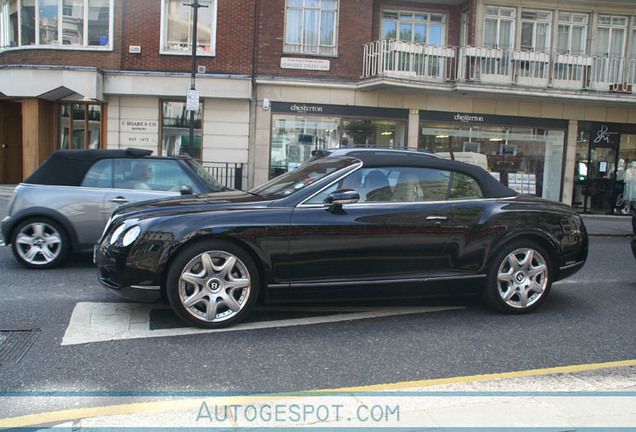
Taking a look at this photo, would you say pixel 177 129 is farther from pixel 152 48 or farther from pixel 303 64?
pixel 303 64

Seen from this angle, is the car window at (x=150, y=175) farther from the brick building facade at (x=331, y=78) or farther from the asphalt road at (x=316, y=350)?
the brick building facade at (x=331, y=78)

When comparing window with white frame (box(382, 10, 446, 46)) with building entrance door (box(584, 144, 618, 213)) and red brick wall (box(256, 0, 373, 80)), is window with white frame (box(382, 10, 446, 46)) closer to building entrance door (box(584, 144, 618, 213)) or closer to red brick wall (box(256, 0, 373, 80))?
red brick wall (box(256, 0, 373, 80))

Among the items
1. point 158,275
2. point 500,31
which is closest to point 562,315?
point 158,275

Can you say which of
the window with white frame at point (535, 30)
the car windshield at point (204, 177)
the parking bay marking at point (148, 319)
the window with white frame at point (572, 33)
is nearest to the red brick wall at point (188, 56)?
the window with white frame at point (535, 30)

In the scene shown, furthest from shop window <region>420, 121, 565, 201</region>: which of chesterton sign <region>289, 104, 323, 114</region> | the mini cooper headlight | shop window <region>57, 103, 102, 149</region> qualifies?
the mini cooper headlight

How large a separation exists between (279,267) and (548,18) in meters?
16.5

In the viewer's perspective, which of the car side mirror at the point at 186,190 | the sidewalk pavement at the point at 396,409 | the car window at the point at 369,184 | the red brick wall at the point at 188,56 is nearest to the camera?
the sidewalk pavement at the point at 396,409

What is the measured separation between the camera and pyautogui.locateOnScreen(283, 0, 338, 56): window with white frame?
55.3ft

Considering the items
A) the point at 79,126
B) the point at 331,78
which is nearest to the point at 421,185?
the point at 331,78

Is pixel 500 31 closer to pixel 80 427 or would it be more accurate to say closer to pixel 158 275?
pixel 158 275

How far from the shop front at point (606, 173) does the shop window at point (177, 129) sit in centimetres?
1249

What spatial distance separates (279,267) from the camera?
469 cm

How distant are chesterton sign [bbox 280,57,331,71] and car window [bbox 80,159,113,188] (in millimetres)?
10345

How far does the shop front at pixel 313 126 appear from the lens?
16906mm
